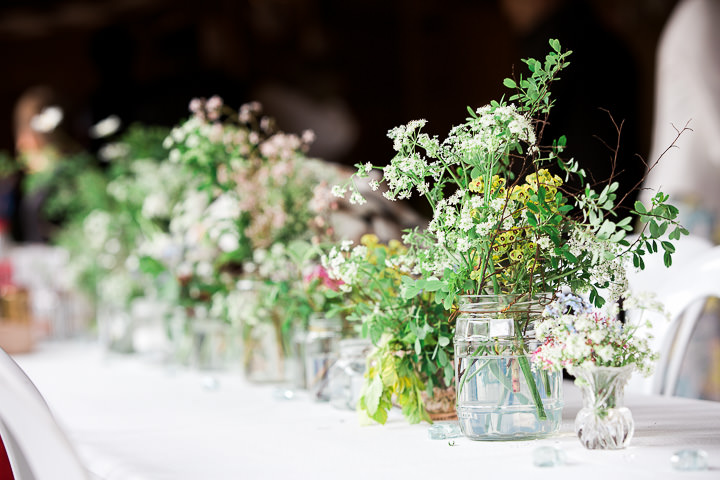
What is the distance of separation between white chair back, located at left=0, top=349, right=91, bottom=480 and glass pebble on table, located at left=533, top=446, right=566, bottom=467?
0.37 m

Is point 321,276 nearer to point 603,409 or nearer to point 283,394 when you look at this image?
point 283,394

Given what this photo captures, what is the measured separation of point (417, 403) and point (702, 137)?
7.58 ft

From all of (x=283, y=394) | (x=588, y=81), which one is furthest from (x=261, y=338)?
(x=588, y=81)

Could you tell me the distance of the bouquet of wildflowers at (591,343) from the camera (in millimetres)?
751

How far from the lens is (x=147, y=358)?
197 cm

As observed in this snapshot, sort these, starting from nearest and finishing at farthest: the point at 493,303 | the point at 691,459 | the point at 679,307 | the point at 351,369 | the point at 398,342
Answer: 1. the point at 691,459
2. the point at 493,303
3. the point at 398,342
4. the point at 351,369
5. the point at 679,307

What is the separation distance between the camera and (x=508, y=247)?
85cm

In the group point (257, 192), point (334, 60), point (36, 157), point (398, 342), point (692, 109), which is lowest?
point (398, 342)

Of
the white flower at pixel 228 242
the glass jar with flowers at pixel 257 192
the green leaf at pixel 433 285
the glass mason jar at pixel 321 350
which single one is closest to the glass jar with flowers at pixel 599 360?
the green leaf at pixel 433 285

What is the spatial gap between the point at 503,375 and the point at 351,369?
1.12ft

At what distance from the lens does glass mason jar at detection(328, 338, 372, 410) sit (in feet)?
3.66

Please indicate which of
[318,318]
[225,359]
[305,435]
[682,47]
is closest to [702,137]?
[682,47]

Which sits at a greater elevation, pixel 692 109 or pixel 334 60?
pixel 334 60

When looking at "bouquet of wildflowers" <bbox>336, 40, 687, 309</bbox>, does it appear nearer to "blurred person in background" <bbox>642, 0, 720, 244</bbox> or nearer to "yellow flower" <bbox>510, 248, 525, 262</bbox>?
"yellow flower" <bbox>510, 248, 525, 262</bbox>
